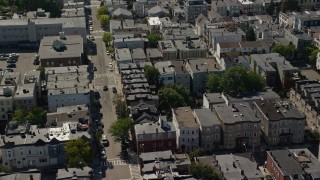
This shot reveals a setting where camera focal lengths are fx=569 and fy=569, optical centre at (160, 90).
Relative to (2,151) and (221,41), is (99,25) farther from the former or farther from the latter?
(2,151)

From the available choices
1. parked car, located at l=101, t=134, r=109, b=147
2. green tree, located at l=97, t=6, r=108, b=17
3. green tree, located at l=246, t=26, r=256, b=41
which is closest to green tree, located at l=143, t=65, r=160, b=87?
parked car, located at l=101, t=134, r=109, b=147

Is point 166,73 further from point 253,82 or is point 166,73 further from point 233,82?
point 253,82

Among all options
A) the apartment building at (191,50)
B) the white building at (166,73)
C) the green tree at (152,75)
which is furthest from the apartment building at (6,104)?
the apartment building at (191,50)

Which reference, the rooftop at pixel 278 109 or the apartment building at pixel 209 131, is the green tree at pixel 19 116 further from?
the rooftop at pixel 278 109

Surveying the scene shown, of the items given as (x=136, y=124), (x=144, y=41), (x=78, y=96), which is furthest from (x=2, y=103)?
(x=144, y=41)

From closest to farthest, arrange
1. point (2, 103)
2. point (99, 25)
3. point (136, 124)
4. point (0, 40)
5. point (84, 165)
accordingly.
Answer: point (84, 165)
point (136, 124)
point (2, 103)
point (0, 40)
point (99, 25)

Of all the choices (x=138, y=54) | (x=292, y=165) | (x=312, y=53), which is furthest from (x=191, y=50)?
(x=292, y=165)

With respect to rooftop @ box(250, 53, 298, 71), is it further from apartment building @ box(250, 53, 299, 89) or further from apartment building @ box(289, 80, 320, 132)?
apartment building @ box(289, 80, 320, 132)
